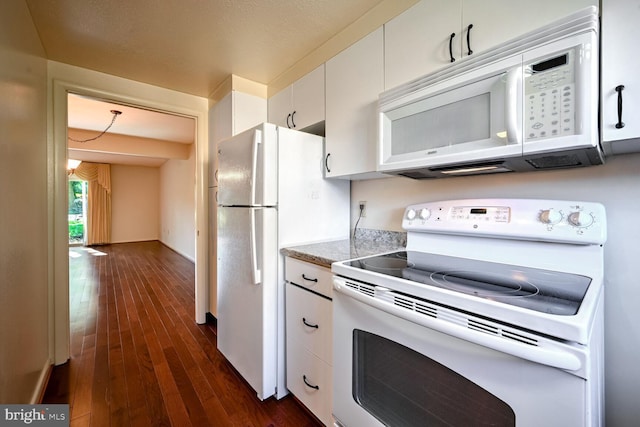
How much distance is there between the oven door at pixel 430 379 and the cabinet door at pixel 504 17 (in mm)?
1052

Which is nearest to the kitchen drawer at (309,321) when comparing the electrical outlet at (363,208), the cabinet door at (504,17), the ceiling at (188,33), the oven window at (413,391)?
the oven window at (413,391)

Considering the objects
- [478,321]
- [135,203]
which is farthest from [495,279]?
[135,203]

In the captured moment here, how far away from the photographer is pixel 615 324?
3.20ft

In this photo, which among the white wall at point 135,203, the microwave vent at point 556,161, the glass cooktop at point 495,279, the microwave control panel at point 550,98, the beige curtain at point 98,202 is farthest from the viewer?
the white wall at point 135,203

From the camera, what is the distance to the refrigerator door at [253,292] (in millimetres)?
1563

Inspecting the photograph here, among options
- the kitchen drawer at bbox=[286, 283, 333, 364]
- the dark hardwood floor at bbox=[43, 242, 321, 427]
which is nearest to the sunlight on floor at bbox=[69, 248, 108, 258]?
the dark hardwood floor at bbox=[43, 242, 321, 427]

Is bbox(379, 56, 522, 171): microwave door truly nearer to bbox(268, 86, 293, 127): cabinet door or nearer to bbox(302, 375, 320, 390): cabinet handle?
bbox(268, 86, 293, 127): cabinet door

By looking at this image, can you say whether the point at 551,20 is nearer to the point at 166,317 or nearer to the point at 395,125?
the point at 395,125

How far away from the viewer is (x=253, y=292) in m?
1.63

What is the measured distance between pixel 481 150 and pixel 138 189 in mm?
9182

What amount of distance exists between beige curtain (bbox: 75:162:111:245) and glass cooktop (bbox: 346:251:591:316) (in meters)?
8.54

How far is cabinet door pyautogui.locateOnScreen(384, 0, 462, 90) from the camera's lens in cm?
116

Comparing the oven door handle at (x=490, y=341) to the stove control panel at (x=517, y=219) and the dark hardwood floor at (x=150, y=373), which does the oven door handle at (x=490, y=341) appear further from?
the dark hardwood floor at (x=150, y=373)

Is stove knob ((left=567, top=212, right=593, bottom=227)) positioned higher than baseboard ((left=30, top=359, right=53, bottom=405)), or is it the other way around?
stove knob ((left=567, top=212, right=593, bottom=227))
